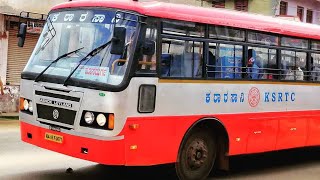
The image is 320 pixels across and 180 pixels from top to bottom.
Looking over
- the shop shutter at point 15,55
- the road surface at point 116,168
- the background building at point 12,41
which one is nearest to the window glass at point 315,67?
the road surface at point 116,168

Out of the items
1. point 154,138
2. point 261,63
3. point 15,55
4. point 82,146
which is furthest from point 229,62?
point 15,55

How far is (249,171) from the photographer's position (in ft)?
30.2

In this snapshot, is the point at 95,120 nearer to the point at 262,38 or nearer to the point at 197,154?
the point at 197,154

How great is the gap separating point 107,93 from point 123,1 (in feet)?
4.38

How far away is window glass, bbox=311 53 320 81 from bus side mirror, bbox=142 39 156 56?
4330mm

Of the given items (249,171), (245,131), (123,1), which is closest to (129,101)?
(123,1)

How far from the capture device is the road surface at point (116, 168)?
8086 mm

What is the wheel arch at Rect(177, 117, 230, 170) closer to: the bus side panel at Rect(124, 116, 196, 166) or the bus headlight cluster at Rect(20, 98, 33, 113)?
the bus side panel at Rect(124, 116, 196, 166)

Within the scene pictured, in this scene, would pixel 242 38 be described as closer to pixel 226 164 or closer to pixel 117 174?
pixel 226 164

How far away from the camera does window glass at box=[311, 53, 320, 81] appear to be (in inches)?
394

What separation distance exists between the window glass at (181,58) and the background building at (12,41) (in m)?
12.8

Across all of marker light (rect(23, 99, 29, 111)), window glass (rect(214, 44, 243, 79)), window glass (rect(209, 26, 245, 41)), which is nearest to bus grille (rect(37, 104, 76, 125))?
marker light (rect(23, 99, 29, 111))

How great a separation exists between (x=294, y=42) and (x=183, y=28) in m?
3.05

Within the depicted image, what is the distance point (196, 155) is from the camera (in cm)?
781
